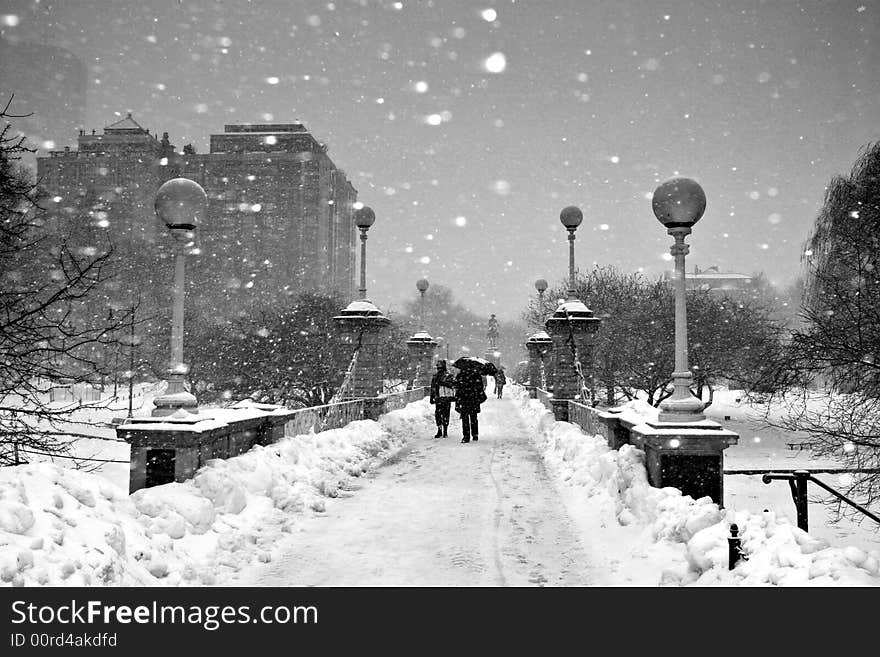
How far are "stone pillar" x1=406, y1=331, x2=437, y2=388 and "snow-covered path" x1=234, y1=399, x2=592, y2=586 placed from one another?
1719cm

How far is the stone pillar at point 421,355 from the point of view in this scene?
27641mm

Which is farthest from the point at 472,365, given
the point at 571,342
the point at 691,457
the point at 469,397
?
the point at 691,457

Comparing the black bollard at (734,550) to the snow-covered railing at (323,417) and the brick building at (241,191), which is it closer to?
the snow-covered railing at (323,417)

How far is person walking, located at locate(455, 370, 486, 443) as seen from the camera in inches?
549

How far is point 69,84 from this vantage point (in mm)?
88250

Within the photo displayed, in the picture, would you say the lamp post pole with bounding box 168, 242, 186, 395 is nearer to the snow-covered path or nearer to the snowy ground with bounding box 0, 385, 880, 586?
the snowy ground with bounding box 0, 385, 880, 586

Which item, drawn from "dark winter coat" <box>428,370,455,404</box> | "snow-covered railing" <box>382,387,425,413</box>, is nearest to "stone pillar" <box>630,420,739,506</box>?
"dark winter coat" <box>428,370,455,404</box>

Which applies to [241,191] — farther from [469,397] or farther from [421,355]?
[469,397]

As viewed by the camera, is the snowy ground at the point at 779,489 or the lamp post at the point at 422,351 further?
the lamp post at the point at 422,351

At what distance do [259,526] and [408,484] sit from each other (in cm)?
312

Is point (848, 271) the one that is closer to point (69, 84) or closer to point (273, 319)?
point (273, 319)

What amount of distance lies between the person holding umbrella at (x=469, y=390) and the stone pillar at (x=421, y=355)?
12896mm

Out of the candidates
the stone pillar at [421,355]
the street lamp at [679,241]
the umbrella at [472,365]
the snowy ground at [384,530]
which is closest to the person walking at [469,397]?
the umbrella at [472,365]
